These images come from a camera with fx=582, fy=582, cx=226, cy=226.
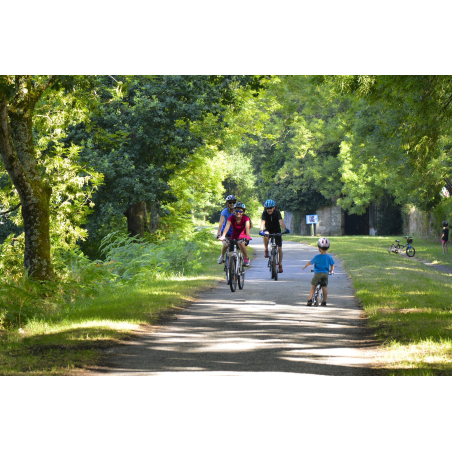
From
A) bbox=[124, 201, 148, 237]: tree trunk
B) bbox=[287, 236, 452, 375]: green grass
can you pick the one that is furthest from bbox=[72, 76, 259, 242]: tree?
bbox=[287, 236, 452, 375]: green grass

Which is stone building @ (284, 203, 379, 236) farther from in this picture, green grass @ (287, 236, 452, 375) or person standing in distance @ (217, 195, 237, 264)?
person standing in distance @ (217, 195, 237, 264)

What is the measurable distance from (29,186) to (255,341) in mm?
7042

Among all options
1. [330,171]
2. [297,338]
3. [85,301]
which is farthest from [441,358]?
[330,171]

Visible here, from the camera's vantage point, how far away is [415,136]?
40.0 feet

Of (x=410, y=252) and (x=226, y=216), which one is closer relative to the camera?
(x=226, y=216)

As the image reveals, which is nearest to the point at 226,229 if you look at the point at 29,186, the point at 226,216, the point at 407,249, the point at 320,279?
the point at 226,216

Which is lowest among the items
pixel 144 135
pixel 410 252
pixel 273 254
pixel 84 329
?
pixel 410 252

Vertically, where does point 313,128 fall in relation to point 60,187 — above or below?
above

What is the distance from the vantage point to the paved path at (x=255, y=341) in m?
7.12

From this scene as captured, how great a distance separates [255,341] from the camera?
8461 mm

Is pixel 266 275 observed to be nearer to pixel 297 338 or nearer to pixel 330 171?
pixel 297 338

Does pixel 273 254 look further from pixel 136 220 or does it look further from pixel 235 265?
pixel 136 220
